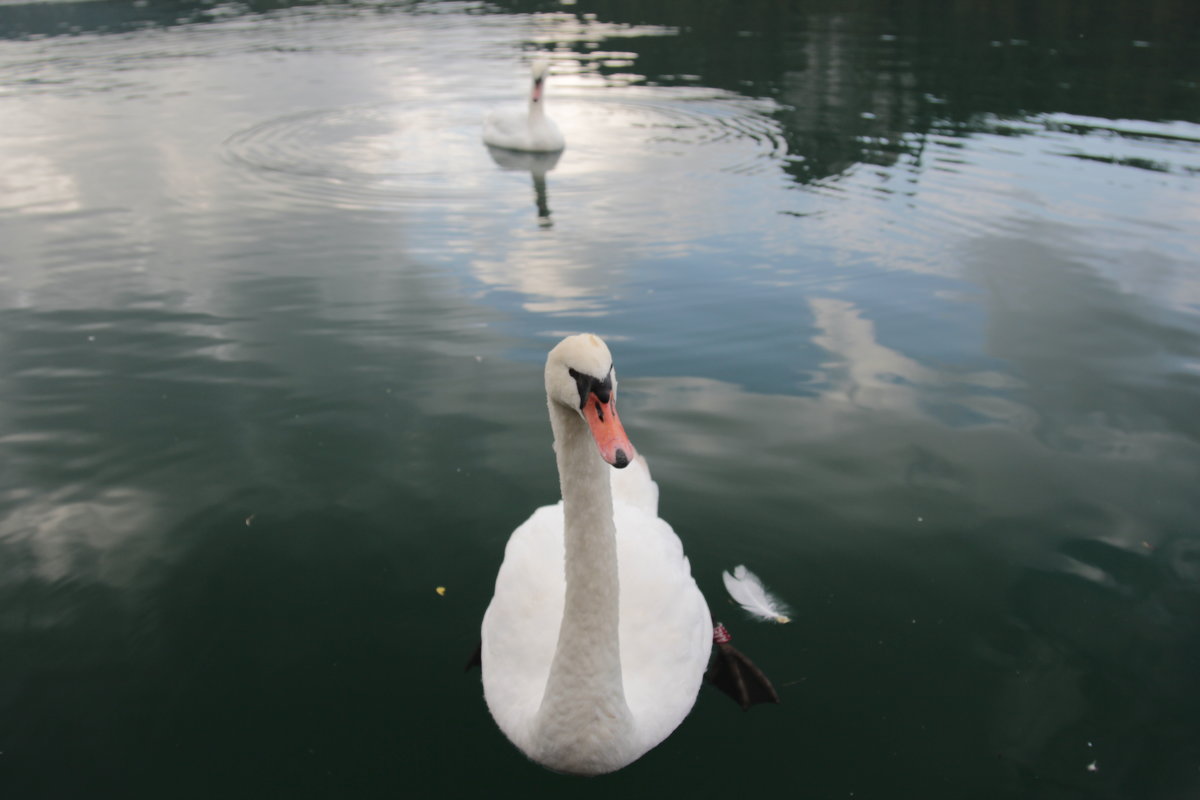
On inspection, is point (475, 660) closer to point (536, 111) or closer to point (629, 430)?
point (629, 430)

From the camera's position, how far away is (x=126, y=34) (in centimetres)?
2991

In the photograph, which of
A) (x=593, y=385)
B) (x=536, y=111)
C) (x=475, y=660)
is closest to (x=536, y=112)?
(x=536, y=111)

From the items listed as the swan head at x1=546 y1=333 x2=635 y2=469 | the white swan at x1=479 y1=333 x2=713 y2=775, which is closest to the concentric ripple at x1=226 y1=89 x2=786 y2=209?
the white swan at x1=479 y1=333 x2=713 y2=775

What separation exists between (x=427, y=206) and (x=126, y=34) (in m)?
23.9

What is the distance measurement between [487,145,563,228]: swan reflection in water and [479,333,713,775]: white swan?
832cm

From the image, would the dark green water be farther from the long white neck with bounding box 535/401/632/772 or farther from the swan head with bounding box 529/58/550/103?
the swan head with bounding box 529/58/550/103

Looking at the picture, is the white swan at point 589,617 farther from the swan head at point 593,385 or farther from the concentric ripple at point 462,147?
the concentric ripple at point 462,147

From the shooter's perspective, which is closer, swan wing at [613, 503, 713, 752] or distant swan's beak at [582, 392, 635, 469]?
distant swan's beak at [582, 392, 635, 469]

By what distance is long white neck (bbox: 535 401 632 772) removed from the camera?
383cm

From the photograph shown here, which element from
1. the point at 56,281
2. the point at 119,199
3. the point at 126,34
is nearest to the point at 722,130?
the point at 119,199

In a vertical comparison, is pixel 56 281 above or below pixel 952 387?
above

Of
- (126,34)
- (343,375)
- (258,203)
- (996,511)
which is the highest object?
(126,34)

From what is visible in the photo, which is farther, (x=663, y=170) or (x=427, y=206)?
(x=663, y=170)

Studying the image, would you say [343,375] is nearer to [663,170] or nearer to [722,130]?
[663,170]
